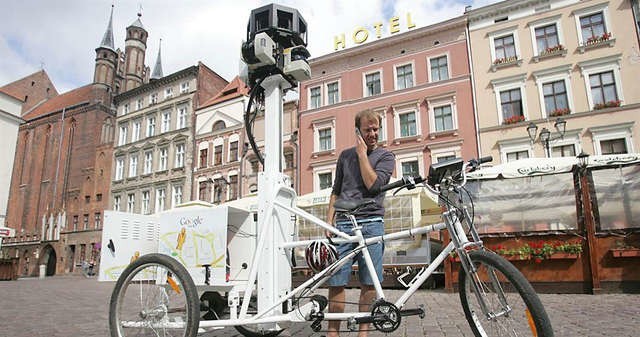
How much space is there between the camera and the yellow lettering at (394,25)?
23031mm

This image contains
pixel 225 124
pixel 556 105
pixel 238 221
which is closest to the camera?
pixel 238 221

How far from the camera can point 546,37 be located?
63.6ft

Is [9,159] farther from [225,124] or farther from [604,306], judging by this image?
[604,306]

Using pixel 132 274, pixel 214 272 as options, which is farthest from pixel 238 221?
pixel 132 274

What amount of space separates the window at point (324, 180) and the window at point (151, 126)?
18.7 m

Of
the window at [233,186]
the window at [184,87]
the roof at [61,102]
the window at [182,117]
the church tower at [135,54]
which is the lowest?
the window at [233,186]

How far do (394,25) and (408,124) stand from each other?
5.84 meters

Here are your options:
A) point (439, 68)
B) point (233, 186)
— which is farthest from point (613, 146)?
point (233, 186)

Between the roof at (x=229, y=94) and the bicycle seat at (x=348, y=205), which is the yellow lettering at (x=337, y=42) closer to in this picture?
the roof at (x=229, y=94)

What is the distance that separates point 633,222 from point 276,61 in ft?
26.0

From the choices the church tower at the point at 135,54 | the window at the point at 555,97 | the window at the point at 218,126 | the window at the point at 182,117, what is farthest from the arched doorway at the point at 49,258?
the window at the point at 555,97

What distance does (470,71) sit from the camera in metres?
20.6

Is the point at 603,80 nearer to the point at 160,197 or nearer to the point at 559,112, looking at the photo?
the point at 559,112

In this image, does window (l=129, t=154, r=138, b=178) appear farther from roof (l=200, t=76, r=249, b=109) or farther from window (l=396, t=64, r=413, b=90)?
window (l=396, t=64, r=413, b=90)
